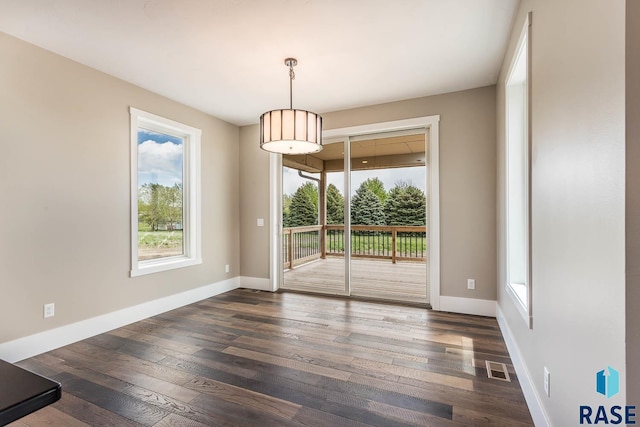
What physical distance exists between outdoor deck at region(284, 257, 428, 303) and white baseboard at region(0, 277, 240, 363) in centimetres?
156

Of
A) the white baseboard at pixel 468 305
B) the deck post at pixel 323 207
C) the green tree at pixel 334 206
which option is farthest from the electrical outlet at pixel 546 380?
the deck post at pixel 323 207

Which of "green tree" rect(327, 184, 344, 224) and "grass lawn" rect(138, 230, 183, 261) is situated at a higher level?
"green tree" rect(327, 184, 344, 224)

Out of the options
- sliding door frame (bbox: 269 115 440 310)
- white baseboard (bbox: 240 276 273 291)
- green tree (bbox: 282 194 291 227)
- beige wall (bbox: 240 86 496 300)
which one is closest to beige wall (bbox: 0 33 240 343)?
white baseboard (bbox: 240 276 273 291)

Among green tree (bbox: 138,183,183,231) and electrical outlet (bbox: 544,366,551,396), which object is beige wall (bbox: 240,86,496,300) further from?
green tree (bbox: 138,183,183,231)

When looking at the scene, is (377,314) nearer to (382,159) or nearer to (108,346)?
(382,159)

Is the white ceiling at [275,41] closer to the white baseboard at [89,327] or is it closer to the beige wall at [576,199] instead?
the beige wall at [576,199]

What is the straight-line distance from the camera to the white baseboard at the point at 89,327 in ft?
8.55

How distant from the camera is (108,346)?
2.87 meters

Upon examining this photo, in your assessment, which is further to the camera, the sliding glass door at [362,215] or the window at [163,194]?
the sliding glass door at [362,215]

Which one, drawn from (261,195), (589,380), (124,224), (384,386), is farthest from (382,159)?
(589,380)

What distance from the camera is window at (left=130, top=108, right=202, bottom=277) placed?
3625 millimetres
